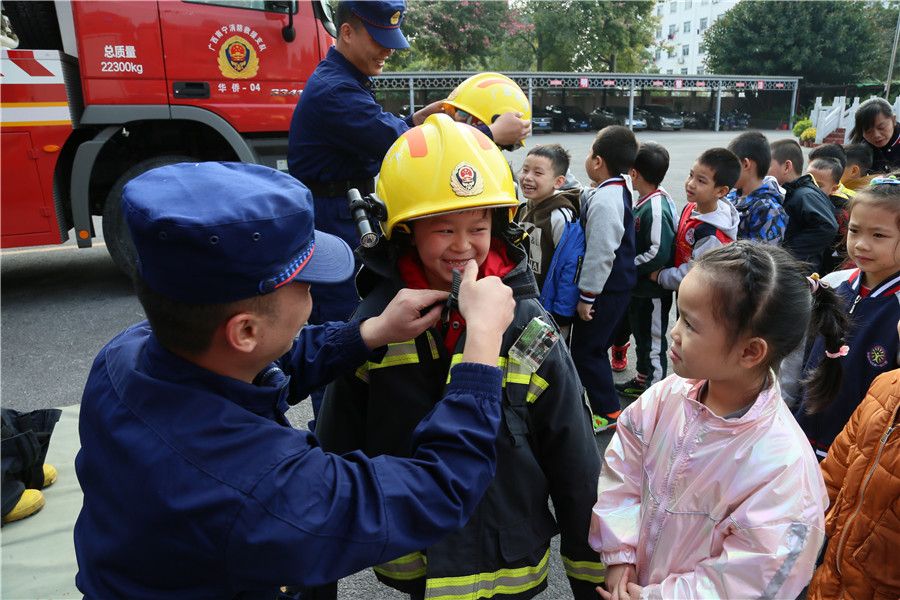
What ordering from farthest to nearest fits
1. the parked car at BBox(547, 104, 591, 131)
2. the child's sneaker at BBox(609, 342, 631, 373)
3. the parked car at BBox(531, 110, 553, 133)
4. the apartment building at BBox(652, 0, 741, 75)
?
the apartment building at BBox(652, 0, 741, 75), the parked car at BBox(547, 104, 591, 131), the parked car at BBox(531, 110, 553, 133), the child's sneaker at BBox(609, 342, 631, 373)

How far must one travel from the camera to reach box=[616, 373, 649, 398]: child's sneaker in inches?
167

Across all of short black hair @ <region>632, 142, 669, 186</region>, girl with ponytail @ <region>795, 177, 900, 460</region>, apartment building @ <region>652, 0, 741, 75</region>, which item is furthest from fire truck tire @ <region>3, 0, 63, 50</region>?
apartment building @ <region>652, 0, 741, 75</region>

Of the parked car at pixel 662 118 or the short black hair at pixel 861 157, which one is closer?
the short black hair at pixel 861 157

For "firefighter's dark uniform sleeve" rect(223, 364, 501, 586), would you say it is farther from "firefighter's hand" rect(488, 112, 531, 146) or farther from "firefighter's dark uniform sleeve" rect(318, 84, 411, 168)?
"firefighter's dark uniform sleeve" rect(318, 84, 411, 168)

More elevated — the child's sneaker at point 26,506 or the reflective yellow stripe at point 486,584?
the reflective yellow stripe at point 486,584

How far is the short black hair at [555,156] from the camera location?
144 inches

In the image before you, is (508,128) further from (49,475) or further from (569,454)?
(49,475)

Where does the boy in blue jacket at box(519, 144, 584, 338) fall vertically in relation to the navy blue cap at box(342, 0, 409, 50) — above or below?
below

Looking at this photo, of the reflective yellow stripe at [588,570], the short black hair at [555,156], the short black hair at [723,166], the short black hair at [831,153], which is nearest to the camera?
the reflective yellow stripe at [588,570]

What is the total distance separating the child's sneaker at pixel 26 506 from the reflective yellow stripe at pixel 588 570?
95.1 inches

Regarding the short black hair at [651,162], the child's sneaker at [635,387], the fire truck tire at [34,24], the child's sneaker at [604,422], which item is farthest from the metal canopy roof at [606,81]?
the child's sneaker at [604,422]

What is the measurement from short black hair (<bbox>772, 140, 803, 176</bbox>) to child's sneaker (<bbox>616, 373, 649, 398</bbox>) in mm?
1983

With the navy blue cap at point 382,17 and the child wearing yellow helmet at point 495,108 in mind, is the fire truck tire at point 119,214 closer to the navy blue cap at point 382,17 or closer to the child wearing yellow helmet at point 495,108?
the navy blue cap at point 382,17

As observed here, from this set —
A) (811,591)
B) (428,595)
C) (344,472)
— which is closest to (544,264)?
(811,591)
